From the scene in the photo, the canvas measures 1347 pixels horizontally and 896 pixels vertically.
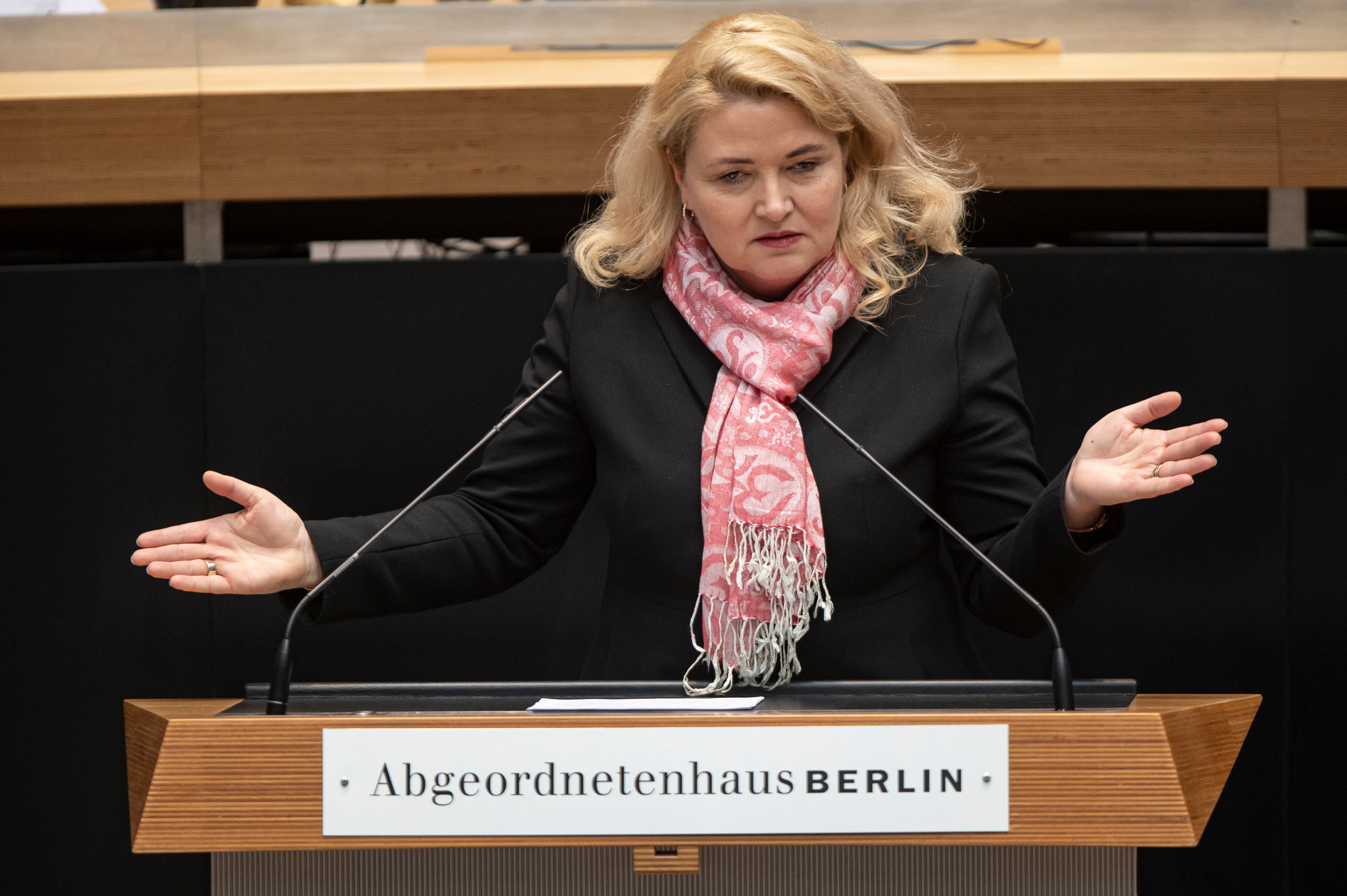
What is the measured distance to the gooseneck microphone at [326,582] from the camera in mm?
1061

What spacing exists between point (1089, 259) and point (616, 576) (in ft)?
3.35

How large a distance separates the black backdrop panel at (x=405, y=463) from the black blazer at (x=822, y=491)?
2.14 ft

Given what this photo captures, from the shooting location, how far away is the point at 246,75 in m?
2.11

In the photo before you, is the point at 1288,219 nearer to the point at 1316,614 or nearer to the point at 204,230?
the point at 1316,614

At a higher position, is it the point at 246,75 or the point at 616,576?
the point at 246,75

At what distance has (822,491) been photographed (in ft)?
4.43

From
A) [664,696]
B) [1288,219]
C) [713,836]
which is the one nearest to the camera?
[713,836]

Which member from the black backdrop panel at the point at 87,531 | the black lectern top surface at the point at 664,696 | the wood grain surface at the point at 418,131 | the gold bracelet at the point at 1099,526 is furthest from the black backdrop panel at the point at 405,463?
the black lectern top surface at the point at 664,696

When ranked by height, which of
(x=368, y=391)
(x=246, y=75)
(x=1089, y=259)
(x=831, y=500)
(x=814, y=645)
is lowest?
(x=814, y=645)

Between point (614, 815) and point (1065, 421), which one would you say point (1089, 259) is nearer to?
point (1065, 421)

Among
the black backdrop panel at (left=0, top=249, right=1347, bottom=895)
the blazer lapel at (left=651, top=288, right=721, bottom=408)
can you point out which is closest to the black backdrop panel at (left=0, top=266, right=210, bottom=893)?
the black backdrop panel at (left=0, top=249, right=1347, bottom=895)

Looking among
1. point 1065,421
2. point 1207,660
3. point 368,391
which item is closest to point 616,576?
point 368,391

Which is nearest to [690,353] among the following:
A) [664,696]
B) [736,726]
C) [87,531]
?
[664,696]

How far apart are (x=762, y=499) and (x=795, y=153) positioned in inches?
14.3
